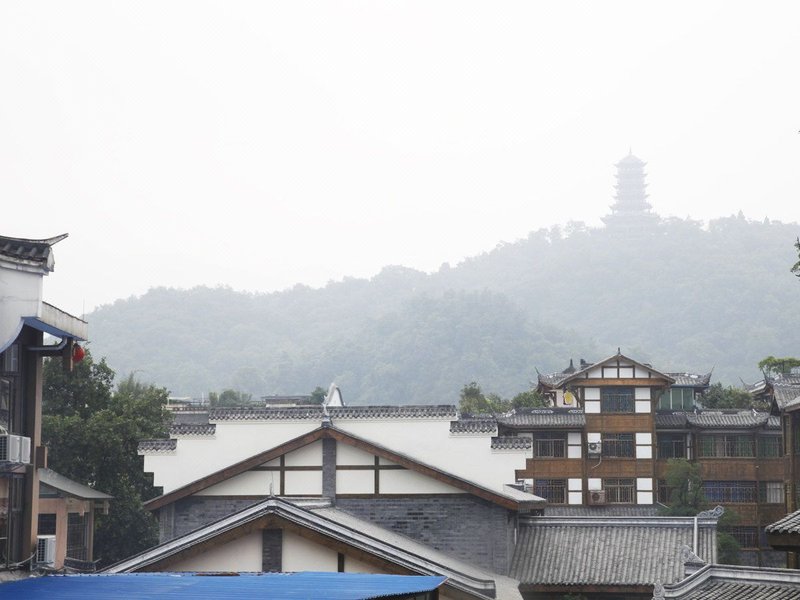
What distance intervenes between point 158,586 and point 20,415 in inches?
160

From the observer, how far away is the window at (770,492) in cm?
6041

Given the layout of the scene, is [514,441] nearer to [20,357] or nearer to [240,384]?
[20,357]

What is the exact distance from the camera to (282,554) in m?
22.8

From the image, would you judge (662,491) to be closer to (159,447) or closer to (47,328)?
(159,447)

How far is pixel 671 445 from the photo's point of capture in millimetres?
62312

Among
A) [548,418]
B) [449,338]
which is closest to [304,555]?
[548,418]

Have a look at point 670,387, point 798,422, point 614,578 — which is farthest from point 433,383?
point 614,578

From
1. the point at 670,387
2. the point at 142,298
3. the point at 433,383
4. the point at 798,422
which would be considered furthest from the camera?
the point at 142,298

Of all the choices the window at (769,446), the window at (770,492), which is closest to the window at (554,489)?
the window at (770,492)

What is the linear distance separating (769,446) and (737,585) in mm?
41062

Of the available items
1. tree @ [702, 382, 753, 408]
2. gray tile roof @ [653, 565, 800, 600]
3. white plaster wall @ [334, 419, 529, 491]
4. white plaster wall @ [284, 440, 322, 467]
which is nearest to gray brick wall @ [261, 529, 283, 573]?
gray tile roof @ [653, 565, 800, 600]

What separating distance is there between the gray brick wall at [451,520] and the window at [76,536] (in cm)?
1706

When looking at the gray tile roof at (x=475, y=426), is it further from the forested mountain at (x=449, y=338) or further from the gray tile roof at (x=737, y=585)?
the forested mountain at (x=449, y=338)

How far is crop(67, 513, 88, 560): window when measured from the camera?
44.9 metres
